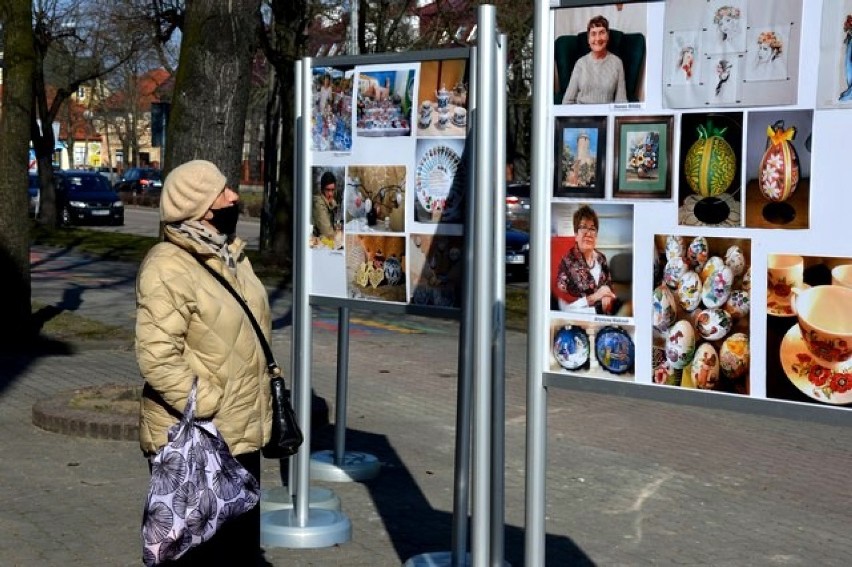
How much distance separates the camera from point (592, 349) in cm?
425

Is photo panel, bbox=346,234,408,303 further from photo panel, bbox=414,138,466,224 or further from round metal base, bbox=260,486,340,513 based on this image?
round metal base, bbox=260,486,340,513

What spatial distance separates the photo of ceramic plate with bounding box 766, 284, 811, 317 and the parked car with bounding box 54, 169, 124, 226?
39.8m

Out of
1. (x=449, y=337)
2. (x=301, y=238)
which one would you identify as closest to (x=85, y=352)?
(x=449, y=337)

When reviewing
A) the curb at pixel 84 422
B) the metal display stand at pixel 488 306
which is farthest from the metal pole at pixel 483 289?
the curb at pixel 84 422

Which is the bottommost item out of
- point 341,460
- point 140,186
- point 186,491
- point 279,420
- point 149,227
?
point 341,460

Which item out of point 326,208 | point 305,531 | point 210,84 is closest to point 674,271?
point 326,208

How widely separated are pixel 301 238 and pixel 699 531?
2.50 m

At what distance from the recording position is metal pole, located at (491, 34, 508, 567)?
195 inches

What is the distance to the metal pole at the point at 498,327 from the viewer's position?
495 centimetres

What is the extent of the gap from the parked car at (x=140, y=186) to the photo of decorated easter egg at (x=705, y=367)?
2214 inches

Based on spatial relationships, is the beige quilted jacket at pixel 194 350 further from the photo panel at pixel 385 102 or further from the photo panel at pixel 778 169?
the photo panel at pixel 778 169

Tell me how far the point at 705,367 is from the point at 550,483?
412cm

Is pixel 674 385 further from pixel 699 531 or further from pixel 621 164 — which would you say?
pixel 699 531

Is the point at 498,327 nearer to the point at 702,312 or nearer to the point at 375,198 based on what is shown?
the point at 702,312
